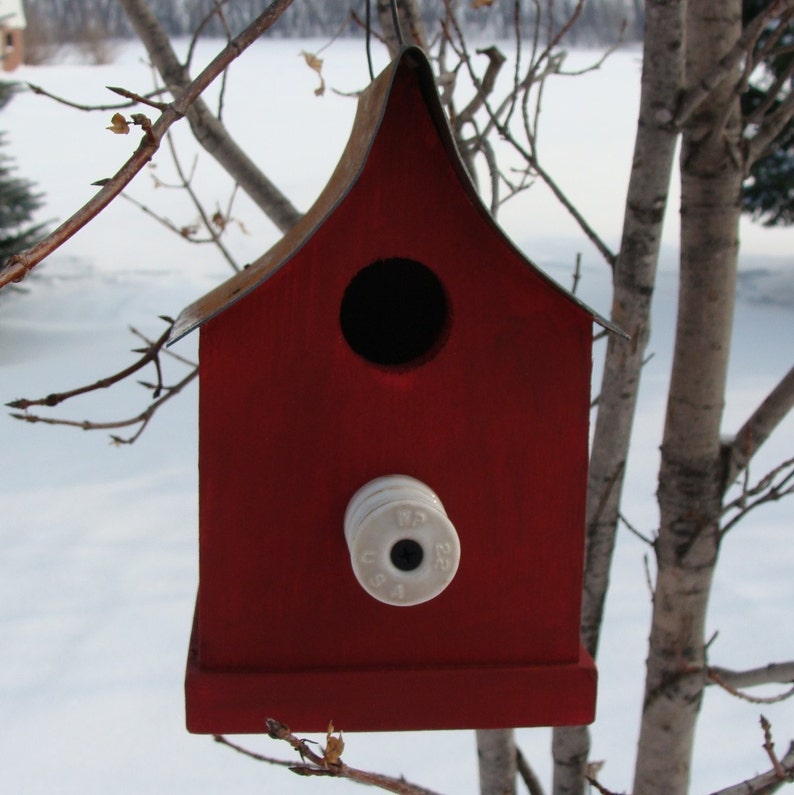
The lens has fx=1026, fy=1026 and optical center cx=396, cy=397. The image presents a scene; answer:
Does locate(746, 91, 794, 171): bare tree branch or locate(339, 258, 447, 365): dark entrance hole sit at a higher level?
locate(746, 91, 794, 171): bare tree branch

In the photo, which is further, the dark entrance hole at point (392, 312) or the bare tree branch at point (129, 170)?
the dark entrance hole at point (392, 312)

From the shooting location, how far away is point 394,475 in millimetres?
847

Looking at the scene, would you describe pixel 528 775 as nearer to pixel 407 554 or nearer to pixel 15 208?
pixel 407 554

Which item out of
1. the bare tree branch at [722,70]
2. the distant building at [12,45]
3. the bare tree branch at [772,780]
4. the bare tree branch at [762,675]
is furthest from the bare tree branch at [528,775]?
the distant building at [12,45]

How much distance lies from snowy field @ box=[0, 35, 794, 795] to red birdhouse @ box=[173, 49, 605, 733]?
0.50 m

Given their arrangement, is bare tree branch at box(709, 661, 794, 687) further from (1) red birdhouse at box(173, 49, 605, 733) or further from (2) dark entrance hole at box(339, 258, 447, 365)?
(2) dark entrance hole at box(339, 258, 447, 365)

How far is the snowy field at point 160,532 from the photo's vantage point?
252cm

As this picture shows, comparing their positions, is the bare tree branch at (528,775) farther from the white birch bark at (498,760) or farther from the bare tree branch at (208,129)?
the bare tree branch at (208,129)

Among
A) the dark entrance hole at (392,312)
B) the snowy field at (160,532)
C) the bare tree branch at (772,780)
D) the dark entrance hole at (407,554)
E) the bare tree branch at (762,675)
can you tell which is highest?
the dark entrance hole at (392,312)

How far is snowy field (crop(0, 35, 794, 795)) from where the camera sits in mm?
2520

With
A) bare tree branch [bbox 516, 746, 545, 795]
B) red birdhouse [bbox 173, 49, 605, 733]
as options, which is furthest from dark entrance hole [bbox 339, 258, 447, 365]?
bare tree branch [bbox 516, 746, 545, 795]

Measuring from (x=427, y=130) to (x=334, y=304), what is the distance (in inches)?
6.1

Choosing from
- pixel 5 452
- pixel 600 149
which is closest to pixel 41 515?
pixel 5 452

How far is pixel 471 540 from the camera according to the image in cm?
89
